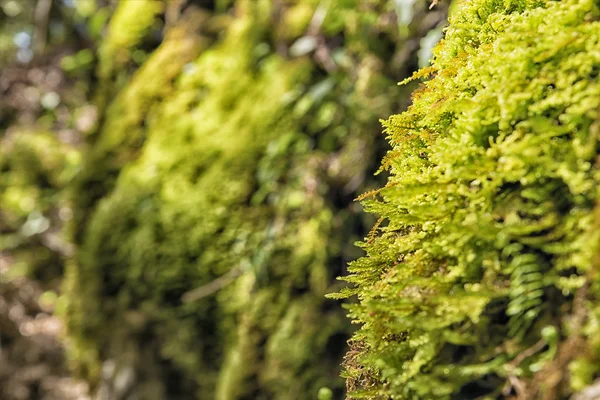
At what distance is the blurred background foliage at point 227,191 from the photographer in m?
2.18

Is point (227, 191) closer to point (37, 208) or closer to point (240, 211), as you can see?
point (240, 211)

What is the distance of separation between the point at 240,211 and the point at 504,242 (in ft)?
6.02

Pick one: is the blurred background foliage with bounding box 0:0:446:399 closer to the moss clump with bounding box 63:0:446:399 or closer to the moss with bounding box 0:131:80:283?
the moss clump with bounding box 63:0:446:399

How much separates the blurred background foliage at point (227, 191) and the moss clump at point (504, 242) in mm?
1142

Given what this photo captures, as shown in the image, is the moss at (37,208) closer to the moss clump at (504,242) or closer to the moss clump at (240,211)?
the moss clump at (240,211)

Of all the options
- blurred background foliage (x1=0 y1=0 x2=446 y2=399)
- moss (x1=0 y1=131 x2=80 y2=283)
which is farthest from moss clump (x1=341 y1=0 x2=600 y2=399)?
moss (x1=0 y1=131 x2=80 y2=283)

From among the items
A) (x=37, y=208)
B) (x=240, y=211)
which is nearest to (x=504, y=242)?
(x=240, y=211)

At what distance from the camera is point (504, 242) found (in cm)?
70

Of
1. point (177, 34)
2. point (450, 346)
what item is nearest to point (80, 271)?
point (177, 34)

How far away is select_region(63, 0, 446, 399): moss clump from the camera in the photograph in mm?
2186

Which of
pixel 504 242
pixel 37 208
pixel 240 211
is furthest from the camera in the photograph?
pixel 37 208

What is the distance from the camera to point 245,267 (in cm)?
238

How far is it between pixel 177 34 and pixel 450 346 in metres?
3.05

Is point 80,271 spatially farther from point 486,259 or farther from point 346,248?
point 486,259
